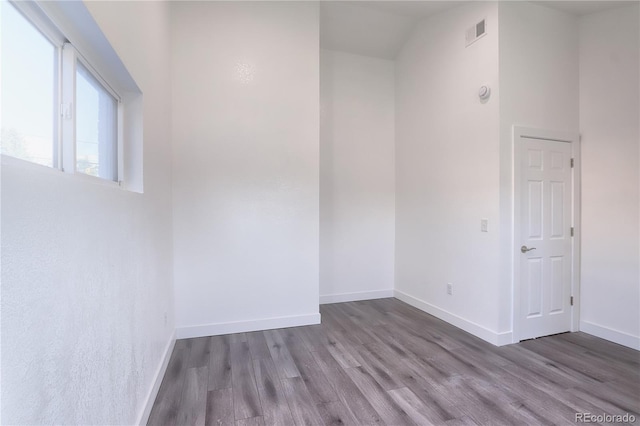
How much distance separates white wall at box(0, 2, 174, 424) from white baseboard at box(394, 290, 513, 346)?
9.80ft

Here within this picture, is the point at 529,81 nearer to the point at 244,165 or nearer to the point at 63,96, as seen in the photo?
the point at 244,165

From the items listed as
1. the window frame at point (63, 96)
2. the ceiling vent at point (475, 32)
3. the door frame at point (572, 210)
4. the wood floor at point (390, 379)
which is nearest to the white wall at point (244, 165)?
the wood floor at point (390, 379)

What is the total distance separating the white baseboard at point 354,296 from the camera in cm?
416

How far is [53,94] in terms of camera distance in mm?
1123

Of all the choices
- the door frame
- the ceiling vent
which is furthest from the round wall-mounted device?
the ceiling vent

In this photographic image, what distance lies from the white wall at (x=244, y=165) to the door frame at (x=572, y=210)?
2.06 meters

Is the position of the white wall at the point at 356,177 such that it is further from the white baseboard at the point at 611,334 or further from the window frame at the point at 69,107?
the window frame at the point at 69,107

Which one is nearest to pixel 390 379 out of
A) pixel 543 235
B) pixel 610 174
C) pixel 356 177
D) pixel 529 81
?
pixel 543 235

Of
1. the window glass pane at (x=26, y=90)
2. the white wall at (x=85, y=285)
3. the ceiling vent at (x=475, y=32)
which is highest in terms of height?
the ceiling vent at (x=475, y=32)

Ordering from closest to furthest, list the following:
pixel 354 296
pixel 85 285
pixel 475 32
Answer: pixel 85 285 < pixel 475 32 < pixel 354 296

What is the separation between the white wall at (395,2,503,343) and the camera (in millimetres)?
2932

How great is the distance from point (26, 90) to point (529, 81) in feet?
12.5

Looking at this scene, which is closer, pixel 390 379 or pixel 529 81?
pixel 390 379

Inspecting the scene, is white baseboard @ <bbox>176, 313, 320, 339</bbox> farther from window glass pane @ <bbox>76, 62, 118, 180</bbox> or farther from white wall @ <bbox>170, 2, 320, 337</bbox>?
window glass pane @ <bbox>76, 62, 118, 180</bbox>
